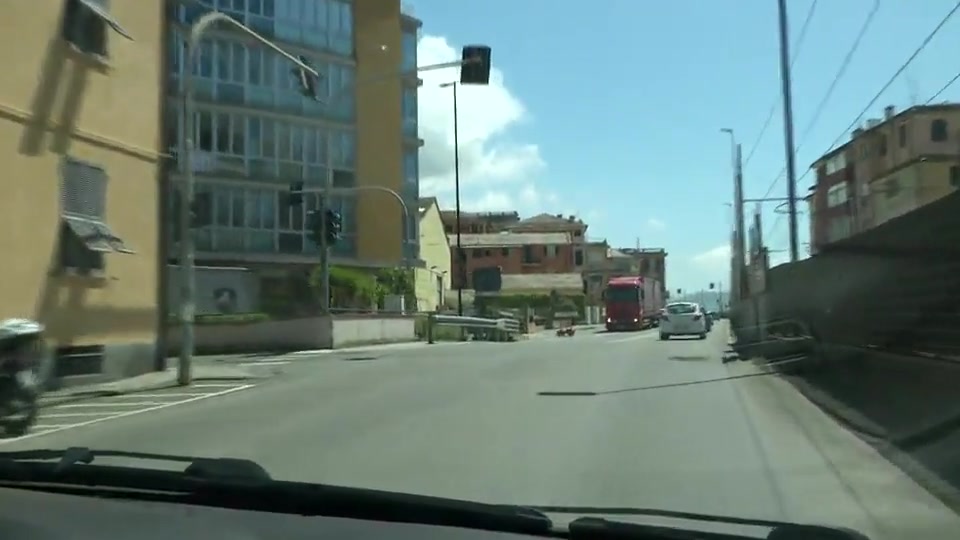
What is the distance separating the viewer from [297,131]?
50625 mm

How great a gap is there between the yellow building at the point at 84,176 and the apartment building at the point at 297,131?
65.5ft

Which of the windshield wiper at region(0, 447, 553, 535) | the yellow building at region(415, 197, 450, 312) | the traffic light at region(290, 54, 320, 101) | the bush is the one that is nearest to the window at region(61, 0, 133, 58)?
the traffic light at region(290, 54, 320, 101)

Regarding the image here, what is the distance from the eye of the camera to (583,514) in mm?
4586

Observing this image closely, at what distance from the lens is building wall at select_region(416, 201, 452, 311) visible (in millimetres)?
69625

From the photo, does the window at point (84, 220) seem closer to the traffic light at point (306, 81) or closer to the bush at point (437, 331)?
the traffic light at point (306, 81)

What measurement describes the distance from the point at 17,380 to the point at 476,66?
10.8 meters

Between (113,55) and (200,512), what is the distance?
18.1 m

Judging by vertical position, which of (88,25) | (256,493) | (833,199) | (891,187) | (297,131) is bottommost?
(256,493)

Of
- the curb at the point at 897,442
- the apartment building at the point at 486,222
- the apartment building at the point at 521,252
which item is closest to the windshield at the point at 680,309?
the curb at the point at 897,442

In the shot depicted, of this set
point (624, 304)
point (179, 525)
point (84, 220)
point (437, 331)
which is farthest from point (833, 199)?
point (624, 304)

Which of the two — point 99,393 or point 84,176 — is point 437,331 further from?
point 99,393

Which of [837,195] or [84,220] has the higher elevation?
[837,195]

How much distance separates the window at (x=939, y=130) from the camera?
17547 millimetres

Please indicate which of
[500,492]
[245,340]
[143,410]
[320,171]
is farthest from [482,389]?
[320,171]
